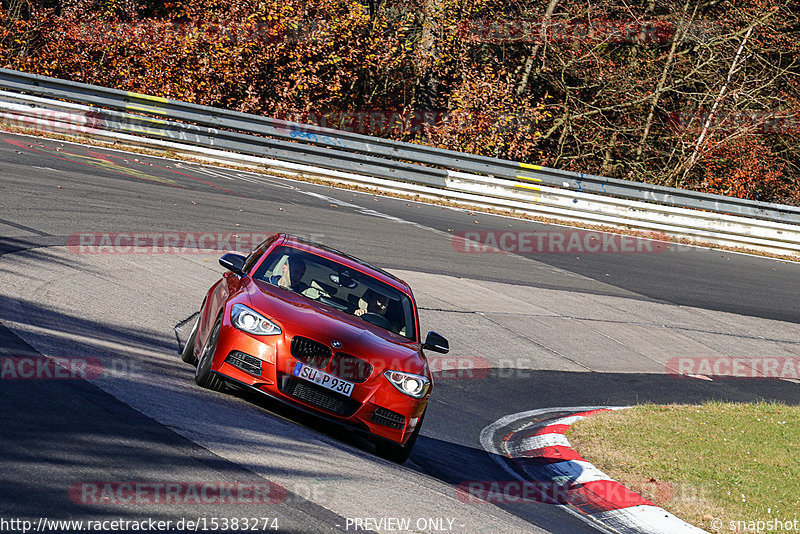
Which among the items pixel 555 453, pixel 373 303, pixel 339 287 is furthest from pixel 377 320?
pixel 555 453

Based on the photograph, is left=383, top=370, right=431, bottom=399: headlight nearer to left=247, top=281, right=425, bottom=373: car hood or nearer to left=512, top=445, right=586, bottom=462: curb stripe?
left=247, top=281, right=425, bottom=373: car hood

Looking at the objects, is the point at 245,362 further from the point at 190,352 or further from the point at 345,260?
the point at 345,260

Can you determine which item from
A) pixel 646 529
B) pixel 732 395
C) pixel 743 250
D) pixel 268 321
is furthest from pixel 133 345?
pixel 743 250

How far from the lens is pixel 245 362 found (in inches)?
277

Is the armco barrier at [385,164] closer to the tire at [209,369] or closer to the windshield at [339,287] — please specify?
the windshield at [339,287]

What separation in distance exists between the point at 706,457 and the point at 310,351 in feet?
14.1

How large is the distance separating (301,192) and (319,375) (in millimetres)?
14234

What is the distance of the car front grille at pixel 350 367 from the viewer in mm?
7043

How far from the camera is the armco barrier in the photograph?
21578mm

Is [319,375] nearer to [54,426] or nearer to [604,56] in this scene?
[54,426]

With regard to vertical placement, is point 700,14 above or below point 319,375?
above

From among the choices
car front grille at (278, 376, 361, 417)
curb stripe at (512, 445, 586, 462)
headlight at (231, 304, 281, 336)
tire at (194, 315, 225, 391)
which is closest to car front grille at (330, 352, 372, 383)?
car front grille at (278, 376, 361, 417)

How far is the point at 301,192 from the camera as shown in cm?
2091

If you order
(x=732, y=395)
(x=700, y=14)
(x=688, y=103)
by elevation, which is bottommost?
(x=732, y=395)
